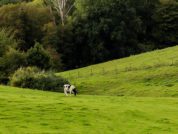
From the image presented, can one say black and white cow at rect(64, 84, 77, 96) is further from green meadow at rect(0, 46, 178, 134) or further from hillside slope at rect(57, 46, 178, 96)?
hillside slope at rect(57, 46, 178, 96)

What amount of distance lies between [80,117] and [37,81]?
29767mm

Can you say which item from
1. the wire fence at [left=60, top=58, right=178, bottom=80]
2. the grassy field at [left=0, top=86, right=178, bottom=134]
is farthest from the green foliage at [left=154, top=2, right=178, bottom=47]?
the grassy field at [left=0, top=86, right=178, bottom=134]

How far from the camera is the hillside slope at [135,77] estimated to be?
6019cm

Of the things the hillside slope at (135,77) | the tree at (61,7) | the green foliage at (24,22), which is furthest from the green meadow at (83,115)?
the tree at (61,7)

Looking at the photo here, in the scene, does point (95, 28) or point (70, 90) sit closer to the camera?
point (70, 90)

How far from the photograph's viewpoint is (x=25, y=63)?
7075cm

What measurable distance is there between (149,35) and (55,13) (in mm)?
23319

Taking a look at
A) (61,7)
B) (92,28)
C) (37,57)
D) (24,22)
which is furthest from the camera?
(61,7)

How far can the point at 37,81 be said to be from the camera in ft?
201

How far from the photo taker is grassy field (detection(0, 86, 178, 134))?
1131 inches

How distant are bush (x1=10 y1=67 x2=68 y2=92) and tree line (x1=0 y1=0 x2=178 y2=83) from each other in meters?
32.7

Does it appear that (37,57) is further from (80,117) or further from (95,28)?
(80,117)

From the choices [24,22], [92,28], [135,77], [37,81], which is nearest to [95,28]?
[92,28]

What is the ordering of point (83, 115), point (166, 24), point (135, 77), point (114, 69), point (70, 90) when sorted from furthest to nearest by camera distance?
point (166, 24)
point (114, 69)
point (135, 77)
point (70, 90)
point (83, 115)
